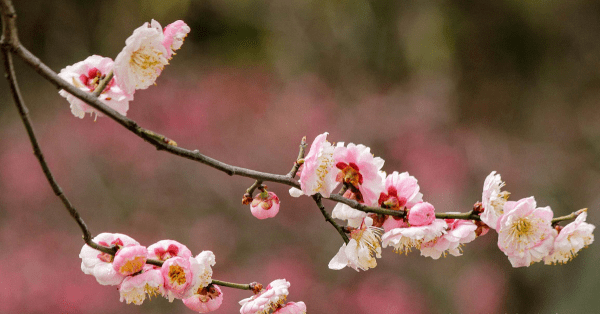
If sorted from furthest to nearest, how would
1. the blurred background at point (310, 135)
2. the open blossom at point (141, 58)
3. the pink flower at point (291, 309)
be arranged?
the blurred background at point (310, 135) → the pink flower at point (291, 309) → the open blossom at point (141, 58)

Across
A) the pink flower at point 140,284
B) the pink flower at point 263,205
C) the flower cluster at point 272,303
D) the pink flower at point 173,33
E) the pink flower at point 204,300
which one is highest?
the pink flower at point 173,33

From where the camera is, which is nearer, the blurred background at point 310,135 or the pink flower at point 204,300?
the pink flower at point 204,300

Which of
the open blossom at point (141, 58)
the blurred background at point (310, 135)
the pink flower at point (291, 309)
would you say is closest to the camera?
the open blossom at point (141, 58)

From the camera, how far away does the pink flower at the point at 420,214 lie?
0.46 m

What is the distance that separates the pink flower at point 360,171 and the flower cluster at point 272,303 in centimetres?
14

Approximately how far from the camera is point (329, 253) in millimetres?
1843

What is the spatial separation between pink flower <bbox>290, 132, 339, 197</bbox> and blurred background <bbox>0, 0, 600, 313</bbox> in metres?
1.39

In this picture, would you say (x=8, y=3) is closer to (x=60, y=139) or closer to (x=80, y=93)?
(x=80, y=93)

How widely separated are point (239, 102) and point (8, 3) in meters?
1.89

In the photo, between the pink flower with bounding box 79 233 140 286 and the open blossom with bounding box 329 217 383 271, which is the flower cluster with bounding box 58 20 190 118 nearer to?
the pink flower with bounding box 79 233 140 286

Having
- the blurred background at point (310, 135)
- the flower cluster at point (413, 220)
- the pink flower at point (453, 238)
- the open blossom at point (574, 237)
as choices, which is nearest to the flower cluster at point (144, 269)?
the flower cluster at point (413, 220)

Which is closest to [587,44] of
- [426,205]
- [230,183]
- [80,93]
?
[230,183]

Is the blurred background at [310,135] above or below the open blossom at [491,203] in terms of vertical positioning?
above

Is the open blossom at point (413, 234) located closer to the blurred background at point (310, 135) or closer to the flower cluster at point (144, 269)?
the flower cluster at point (144, 269)
